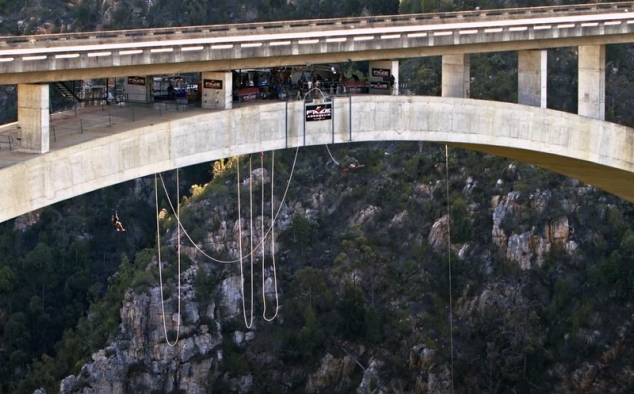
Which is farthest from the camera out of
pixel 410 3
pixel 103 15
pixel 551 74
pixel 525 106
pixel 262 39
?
pixel 103 15

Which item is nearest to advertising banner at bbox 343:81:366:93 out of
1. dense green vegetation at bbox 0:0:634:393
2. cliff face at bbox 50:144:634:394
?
cliff face at bbox 50:144:634:394

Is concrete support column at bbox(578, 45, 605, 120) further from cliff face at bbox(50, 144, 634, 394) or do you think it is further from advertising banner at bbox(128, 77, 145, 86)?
cliff face at bbox(50, 144, 634, 394)

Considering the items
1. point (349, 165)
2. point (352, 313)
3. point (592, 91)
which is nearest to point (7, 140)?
point (592, 91)

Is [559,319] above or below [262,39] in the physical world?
below

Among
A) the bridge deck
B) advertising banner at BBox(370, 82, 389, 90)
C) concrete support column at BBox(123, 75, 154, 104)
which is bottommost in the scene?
advertising banner at BBox(370, 82, 389, 90)

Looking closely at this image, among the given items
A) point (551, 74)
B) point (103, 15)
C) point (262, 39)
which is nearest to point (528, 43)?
point (262, 39)

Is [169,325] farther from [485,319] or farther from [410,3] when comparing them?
[410,3]

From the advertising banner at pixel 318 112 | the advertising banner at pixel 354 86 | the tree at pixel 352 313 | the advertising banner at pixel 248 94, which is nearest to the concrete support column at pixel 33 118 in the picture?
the advertising banner at pixel 248 94

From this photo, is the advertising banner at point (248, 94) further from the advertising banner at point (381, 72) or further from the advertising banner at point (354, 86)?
the advertising banner at point (381, 72)
